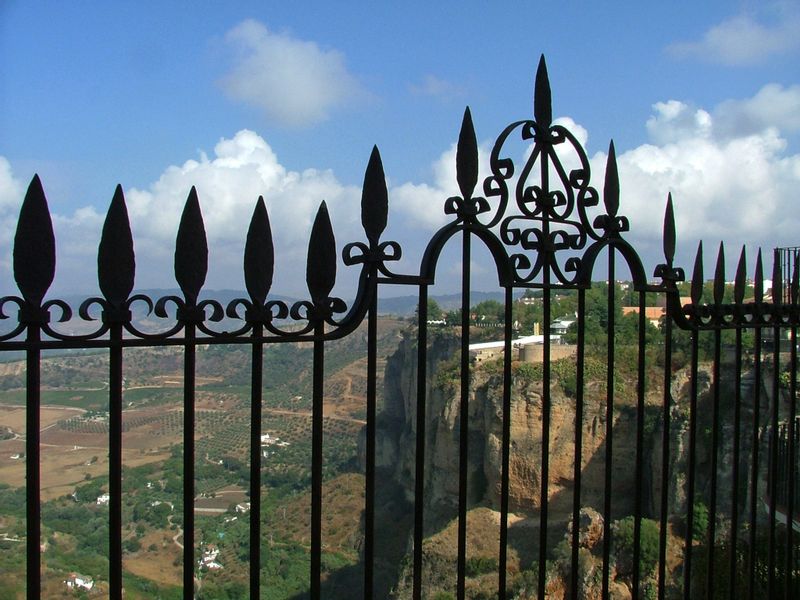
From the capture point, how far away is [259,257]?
1.51m

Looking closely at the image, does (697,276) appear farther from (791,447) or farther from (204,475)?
(204,475)

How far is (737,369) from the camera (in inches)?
96.0

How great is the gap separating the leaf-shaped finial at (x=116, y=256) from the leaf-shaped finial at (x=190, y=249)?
0.11m


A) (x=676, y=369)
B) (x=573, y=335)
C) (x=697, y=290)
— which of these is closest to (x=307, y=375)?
(x=573, y=335)

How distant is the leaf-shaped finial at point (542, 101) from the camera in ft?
6.87

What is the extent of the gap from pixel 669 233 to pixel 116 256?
1.87 m

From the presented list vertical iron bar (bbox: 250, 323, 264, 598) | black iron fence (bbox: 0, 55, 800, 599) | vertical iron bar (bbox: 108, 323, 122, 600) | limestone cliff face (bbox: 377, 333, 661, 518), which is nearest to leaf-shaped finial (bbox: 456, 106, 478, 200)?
black iron fence (bbox: 0, 55, 800, 599)

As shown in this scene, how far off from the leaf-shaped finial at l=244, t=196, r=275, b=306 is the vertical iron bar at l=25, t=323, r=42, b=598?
0.43 metres

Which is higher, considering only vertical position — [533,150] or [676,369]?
[533,150]

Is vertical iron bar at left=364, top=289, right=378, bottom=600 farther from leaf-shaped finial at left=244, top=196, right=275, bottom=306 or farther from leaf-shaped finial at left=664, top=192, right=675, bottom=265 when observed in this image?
leaf-shaped finial at left=664, top=192, right=675, bottom=265

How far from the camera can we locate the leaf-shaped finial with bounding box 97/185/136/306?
1320 millimetres

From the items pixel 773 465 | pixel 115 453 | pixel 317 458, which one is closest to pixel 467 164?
pixel 317 458

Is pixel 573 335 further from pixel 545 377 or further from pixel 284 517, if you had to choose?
pixel 545 377

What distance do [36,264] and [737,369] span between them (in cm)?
223
